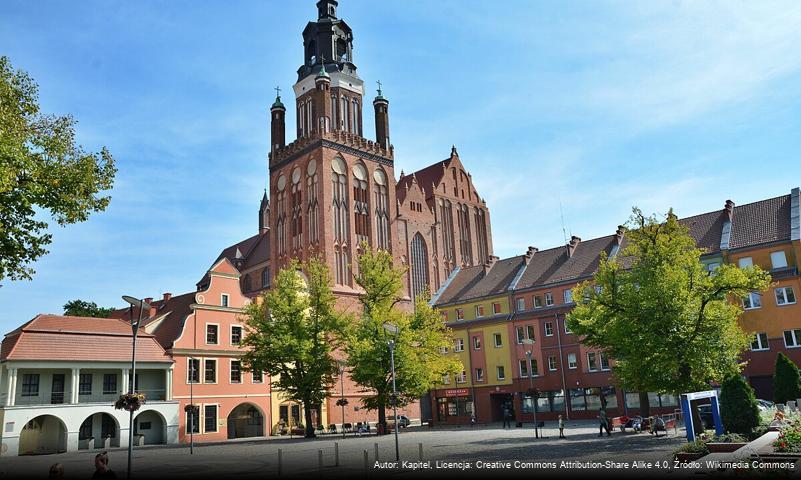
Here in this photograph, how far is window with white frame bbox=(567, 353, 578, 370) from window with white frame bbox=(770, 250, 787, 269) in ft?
52.6

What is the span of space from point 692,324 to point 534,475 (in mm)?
12304

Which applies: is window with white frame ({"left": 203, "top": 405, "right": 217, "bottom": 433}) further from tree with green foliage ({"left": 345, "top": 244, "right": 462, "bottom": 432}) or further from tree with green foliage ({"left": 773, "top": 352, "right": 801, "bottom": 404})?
tree with green foliage ({"left": 773, "top": 352, "right": 801, "bottom": 404})

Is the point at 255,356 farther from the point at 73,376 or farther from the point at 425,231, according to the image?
the point at 425,231

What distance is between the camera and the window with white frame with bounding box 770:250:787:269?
1715 inches

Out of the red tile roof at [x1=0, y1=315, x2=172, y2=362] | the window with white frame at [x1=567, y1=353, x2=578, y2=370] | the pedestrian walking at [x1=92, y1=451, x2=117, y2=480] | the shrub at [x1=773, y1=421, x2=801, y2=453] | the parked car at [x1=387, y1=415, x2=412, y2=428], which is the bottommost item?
the parked car at [x1=387, y1=415, x2=412, y2=428]

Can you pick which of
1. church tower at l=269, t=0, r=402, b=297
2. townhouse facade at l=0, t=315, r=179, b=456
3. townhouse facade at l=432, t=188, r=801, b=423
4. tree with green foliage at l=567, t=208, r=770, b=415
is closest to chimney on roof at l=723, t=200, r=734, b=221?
townhouse facade at l=432, t=188, r=801, b=423

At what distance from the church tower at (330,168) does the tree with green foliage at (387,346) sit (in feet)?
64.3

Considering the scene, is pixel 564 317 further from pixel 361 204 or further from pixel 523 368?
pixel 361 204

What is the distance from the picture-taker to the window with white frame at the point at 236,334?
Answer: 166ft

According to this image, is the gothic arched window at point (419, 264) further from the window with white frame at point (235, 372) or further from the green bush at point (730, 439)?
the green bush at point (730, 439)

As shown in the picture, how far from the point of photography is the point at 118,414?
42.3 meters

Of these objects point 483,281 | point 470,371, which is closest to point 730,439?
point 470,371

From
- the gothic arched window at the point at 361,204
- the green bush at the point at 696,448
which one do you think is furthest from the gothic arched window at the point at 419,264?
the green bush at the point at 696,448

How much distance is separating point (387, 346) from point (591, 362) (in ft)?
63.2
